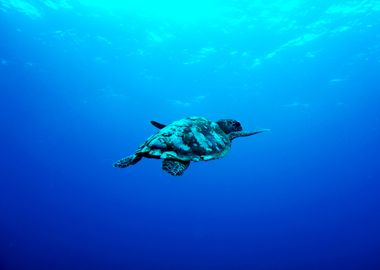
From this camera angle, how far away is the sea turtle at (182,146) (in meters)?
5.55

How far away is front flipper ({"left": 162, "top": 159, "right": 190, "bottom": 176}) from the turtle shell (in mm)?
72

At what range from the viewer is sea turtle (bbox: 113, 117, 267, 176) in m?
5.55

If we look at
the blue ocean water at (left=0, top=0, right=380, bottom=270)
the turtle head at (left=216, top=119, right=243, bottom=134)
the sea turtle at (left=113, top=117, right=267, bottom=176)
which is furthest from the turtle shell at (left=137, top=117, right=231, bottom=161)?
the blue ocean water at (left=0, top=0, right=380, bottom=270)

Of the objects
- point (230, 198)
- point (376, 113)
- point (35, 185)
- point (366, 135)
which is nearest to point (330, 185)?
point (230, 198)

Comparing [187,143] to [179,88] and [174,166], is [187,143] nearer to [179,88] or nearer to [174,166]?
[174,166]

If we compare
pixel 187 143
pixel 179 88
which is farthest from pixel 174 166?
pixel 179 88

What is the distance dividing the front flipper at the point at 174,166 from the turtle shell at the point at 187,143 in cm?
7

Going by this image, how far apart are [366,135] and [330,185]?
66.1 m

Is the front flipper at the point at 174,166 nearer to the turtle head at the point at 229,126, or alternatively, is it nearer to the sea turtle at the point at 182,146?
the sea turtle at the point at 182,146

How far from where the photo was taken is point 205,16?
92.1 feet

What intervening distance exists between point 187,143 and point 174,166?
69cm

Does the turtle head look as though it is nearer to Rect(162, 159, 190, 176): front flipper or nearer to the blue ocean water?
Rect(162, 159, 190, 176): front flipper

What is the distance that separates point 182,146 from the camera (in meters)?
5.82

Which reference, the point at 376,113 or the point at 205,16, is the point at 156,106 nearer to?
the point at 205,16
